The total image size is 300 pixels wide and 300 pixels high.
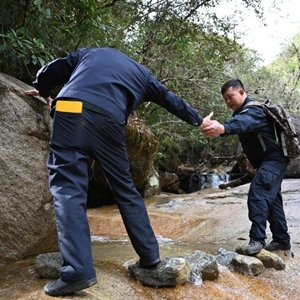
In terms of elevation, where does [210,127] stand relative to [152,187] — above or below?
above

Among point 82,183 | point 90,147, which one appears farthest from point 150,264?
point 90,147

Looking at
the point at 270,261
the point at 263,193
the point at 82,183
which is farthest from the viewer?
the point at 263,193

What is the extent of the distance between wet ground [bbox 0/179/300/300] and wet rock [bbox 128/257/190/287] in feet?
0.15

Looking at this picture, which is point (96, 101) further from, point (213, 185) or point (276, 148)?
point (213, 185)

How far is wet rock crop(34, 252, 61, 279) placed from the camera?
92.7 inches

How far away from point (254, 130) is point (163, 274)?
5.96 feet

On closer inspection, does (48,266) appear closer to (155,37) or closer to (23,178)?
(23,178)

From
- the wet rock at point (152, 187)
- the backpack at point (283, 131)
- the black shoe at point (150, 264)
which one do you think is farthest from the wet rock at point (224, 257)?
the wet rock at point (152, 187)

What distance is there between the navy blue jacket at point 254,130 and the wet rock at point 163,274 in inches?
52.7

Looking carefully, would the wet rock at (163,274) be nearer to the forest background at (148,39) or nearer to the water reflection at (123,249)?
the water reflection at (123,249)

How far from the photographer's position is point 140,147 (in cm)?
696

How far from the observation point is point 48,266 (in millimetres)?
2365

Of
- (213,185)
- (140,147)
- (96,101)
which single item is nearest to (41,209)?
(96,101)

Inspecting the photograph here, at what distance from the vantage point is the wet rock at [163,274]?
2455 mm
